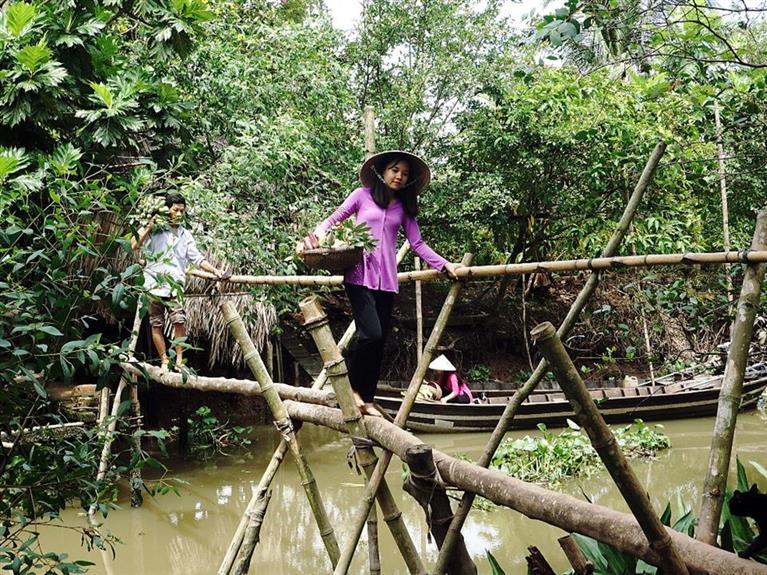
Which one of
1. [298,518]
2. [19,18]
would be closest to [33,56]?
[19,18]

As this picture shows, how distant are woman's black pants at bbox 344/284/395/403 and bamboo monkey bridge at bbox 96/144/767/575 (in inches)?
7.0

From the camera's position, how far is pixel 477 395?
10.5 metres

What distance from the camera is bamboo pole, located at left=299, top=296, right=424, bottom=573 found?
10.2ft

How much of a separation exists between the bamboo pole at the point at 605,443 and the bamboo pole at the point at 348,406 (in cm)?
147

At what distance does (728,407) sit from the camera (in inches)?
93.3

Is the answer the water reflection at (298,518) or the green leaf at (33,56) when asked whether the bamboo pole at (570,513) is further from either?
the green leaf at (33,56)

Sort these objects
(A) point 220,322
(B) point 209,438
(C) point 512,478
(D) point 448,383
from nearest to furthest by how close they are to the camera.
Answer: (C) point 512,478 < (A) point 220,322 < (B) point 209,438 < (D) point 448,383

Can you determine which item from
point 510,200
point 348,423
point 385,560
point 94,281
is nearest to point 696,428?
point 510,200

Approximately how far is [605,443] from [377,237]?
5.92 feet

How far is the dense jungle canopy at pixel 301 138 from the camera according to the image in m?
2.51

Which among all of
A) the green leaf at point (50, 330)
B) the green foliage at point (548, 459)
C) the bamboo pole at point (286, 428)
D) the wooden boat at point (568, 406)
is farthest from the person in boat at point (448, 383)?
the green leaf at point (50, 330)

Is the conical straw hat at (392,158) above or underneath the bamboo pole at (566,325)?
above

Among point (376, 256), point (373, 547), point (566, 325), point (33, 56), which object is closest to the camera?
point (566, 325)

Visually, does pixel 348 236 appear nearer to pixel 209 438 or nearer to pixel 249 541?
pixel 249 541
